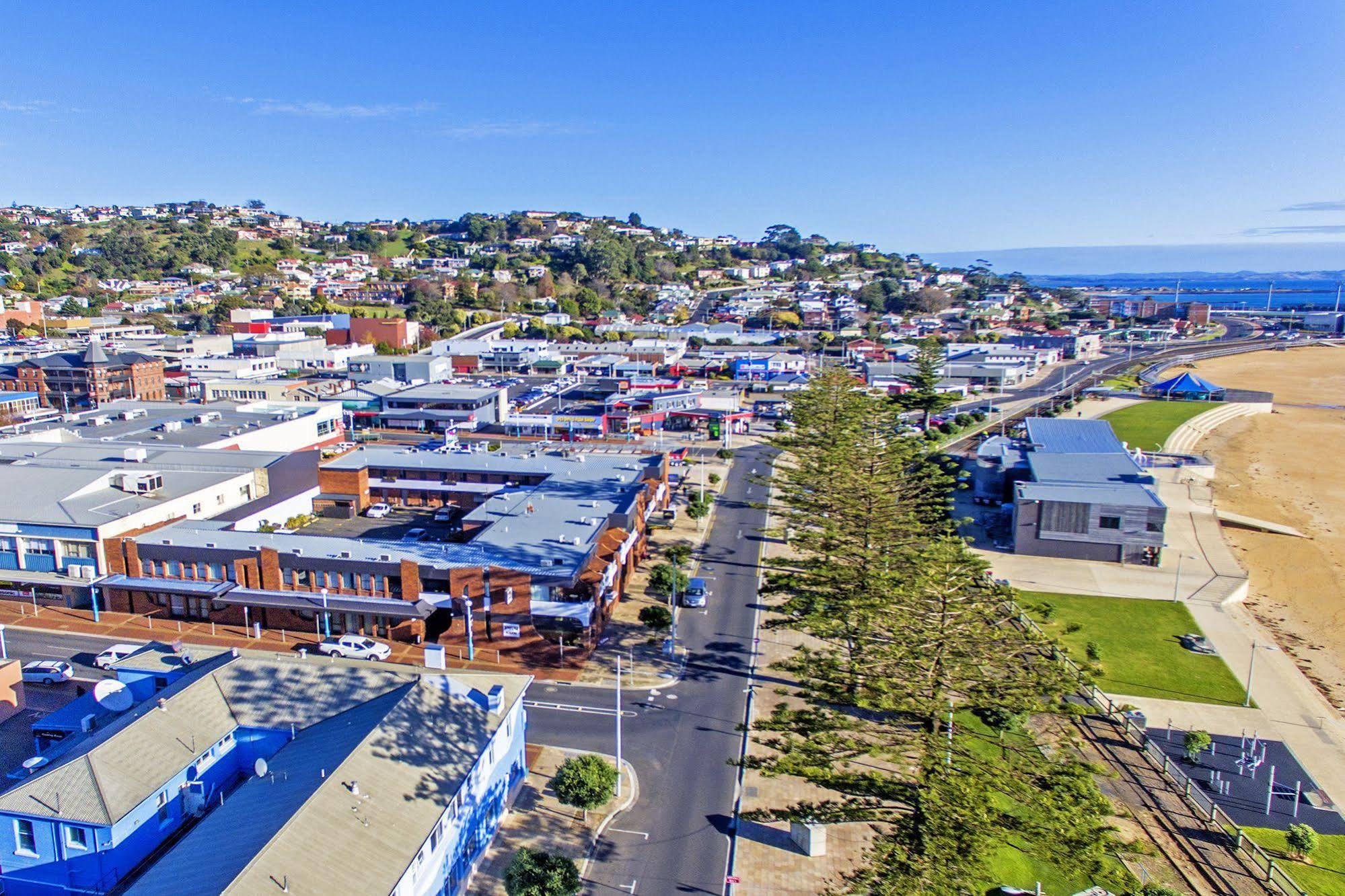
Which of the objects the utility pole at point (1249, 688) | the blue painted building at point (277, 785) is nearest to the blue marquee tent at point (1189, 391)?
the utility pole at point (1249, 688)

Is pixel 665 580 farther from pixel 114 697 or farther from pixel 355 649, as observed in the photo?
pixel 114 697

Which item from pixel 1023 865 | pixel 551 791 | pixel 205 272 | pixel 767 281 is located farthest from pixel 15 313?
pixel 767 281

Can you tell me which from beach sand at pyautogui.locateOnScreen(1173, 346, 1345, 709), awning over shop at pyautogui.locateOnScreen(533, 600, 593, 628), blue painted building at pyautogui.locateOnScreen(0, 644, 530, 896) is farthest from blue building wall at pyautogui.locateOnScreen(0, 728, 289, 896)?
beach sand at pyautogui.locateOnScreen(1173, 346, 1345, 709)

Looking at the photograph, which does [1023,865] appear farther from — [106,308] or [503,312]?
[106,308]

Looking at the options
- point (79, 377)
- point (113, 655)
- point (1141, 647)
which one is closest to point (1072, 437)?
point (1141, 647)

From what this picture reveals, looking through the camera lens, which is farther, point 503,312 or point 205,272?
point 205,272

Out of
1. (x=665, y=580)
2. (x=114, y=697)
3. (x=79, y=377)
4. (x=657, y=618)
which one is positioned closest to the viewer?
(x=114, y=697)
